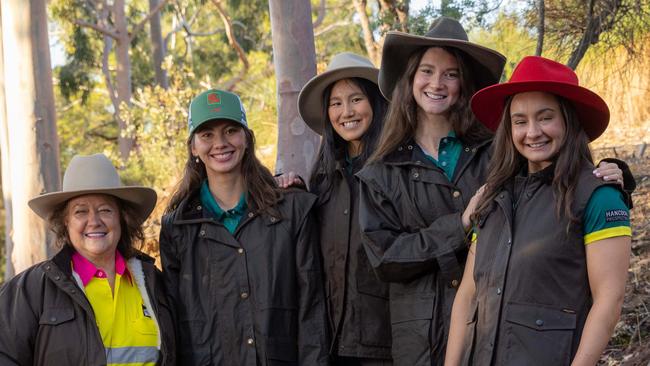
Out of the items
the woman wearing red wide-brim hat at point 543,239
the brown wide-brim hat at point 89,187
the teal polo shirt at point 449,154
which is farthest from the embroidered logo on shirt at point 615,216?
the brown wide-brim hat at point 89,187

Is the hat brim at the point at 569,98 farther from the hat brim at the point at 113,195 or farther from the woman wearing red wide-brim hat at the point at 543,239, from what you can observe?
the hat brim at the point at 113,195

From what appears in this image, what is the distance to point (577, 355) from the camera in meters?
3.22

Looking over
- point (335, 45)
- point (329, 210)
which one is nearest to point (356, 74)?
point (329, 210)

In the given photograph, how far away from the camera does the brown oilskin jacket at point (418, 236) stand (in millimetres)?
4062

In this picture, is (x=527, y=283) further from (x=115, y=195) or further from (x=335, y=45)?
(x=335, y=45)

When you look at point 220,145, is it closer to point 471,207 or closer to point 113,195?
point 113,195

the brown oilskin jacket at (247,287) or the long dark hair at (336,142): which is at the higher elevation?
the long dark hair at (336,142)

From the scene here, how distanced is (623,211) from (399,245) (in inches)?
46.2

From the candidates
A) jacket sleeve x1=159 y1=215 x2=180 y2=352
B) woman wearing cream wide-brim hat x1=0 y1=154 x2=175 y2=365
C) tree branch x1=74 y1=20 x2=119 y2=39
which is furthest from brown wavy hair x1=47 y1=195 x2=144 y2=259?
tree branch x1=74 y1=20 x2=119 y2=39

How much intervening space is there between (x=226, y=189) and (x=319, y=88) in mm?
870

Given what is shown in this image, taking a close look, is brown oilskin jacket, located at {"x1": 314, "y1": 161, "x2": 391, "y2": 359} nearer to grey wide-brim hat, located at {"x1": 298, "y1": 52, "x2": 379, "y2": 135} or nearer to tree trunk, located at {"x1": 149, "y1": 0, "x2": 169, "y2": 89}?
grey wide-brim hat, located at {"x1": 298, "y1": 52, "x2": 379, "y2": 135}

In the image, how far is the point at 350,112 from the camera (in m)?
4.87

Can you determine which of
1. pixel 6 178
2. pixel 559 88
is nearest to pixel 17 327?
pixel 559 88

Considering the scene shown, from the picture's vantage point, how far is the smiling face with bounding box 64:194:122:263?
14.1 feet
